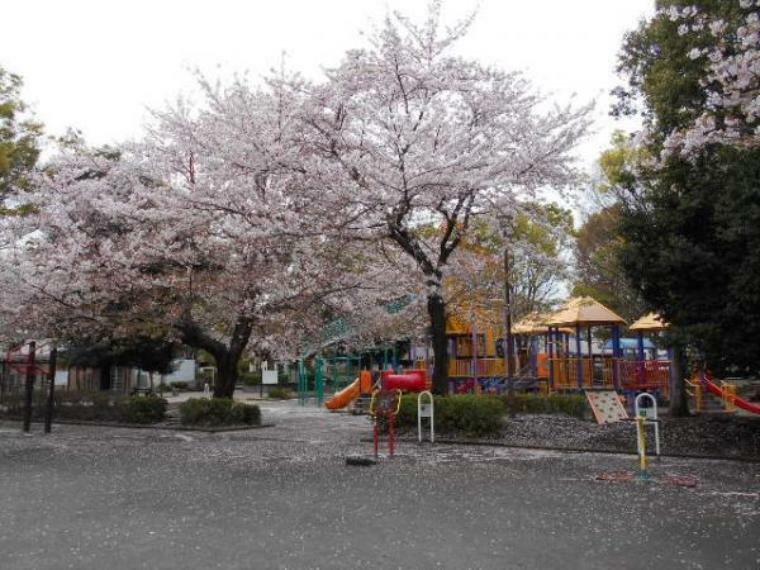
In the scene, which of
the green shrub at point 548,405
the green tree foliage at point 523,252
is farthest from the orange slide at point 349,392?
the green shrub at point 548,405

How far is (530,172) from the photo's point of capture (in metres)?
13.0

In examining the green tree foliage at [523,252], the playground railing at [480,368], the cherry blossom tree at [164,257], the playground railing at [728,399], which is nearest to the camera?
the cherry blossom tree at [164,257]

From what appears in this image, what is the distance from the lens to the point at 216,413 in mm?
17484

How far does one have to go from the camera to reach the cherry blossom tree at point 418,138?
459 inches

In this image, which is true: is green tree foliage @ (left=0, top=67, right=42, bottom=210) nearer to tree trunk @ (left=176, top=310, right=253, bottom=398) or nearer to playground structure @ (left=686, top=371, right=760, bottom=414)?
tree trunk @ (left=176, top=310, right=253, bottom=398)

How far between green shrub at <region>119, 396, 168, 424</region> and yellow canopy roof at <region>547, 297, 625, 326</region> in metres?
12.1

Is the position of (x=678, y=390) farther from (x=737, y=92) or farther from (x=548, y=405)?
(x=737, y=92)

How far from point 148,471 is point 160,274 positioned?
26.8 ft

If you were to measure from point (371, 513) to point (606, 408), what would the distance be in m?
11.0

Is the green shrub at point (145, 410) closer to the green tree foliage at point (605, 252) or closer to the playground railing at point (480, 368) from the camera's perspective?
the playground railing at point (480, 368)

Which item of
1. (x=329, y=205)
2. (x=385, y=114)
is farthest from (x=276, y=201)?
(x=385, y=114)

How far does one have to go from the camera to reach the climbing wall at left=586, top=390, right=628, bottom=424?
15.7 metres

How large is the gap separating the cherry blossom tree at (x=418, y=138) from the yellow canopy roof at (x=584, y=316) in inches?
335

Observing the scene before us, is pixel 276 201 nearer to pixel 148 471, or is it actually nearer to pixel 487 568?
pixel 148 471
